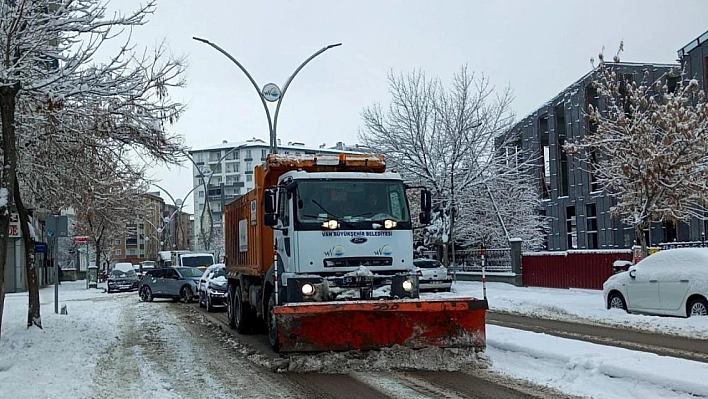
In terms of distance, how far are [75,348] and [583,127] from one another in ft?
121

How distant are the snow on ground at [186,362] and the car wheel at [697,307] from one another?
40 centimetres

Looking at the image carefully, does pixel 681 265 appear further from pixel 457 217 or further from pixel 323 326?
pixel 457 217

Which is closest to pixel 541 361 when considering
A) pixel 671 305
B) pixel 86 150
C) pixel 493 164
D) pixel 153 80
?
pixel 671 305

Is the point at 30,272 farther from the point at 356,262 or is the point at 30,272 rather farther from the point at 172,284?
the point at 172,284

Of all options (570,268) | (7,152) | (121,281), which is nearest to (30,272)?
(7,152)

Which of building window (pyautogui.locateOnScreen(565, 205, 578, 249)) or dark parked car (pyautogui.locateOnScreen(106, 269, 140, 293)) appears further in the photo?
building window (pyautogui.locateOnScreen(565, 205, 578, 249))

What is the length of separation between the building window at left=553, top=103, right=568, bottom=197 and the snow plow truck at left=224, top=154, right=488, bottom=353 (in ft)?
130

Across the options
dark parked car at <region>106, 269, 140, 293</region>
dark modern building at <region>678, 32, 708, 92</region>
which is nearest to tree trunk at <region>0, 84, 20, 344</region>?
dark modern building at <region>678, 32, 708, 92</region>

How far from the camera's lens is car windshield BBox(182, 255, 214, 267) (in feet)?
136

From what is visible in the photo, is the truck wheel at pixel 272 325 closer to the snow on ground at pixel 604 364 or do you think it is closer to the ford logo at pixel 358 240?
the ford logo at pixel 358 240

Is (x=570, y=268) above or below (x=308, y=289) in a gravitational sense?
below

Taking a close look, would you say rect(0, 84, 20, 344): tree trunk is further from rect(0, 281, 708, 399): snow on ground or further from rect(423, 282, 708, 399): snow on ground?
rect(423, 282, 708, 399): snow on ground

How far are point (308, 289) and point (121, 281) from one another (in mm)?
36983

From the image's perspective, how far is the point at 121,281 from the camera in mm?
46312
